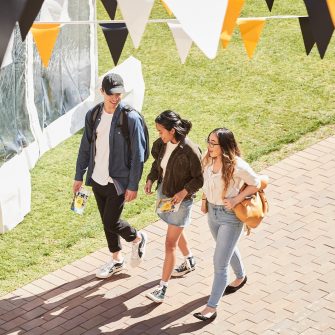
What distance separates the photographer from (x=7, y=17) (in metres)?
4.23

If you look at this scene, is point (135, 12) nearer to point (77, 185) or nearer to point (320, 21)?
point (320, 21)

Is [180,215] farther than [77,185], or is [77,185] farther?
[77,185]

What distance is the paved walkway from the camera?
8.06 meters

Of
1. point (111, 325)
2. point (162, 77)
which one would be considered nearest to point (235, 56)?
point (162, 77)

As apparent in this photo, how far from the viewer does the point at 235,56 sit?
1474cm

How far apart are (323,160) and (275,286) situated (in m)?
2.99

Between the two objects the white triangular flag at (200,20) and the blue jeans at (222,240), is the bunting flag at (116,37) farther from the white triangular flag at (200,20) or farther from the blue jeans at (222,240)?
the white triangular flag at (200,20)

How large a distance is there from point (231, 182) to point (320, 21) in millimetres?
2491

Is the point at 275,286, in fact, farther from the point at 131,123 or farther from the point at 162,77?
the point at 162,77

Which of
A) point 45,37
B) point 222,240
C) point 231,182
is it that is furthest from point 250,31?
point 222,240

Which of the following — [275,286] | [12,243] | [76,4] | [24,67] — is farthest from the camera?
[76,4]

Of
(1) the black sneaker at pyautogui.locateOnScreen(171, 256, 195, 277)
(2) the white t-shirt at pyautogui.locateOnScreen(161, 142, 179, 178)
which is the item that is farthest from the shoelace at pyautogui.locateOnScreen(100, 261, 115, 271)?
(2) the white t-shirt at pyautogui.locateOnScreen(161, 142, 179, 178)

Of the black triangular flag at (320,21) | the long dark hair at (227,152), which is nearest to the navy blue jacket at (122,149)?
the long dark hair at (227,152)

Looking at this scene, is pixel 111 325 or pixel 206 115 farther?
pixel 206 115
